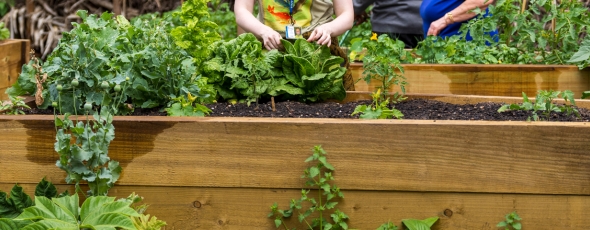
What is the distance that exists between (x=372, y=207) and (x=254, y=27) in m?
1.30

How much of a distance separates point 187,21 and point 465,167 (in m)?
1.31

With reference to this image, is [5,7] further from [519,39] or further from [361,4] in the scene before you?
[519,39]

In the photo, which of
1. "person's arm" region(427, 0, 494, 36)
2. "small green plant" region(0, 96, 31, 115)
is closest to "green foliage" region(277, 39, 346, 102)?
"small green plant" region(0, 96, 31, 115)

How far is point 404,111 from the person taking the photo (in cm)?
306

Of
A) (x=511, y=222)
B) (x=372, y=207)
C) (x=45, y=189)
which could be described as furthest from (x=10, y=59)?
(x=511, y=222)

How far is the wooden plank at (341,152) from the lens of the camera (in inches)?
100

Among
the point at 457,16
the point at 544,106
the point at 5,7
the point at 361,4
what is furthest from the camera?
the point at 5,7

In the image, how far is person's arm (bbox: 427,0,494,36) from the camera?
5520mm

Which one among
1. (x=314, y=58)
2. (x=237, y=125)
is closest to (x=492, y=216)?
(x=237, y=125)

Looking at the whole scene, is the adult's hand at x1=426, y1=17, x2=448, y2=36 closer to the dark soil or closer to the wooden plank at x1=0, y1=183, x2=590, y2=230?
the dark soil

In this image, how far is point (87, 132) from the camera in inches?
98.5

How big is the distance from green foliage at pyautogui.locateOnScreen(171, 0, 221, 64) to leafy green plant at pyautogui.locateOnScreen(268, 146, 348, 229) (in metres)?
0.87

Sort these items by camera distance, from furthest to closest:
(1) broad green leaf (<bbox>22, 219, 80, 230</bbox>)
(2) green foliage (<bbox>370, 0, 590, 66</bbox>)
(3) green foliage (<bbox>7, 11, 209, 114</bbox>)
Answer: (2) green foliage (<bbox>370, 0, 590, 66</bbox>) → (3) green foliage (<bbox>7, 11, 209, 114</bbox>) → (1) broad green leaf (<bbox>22, 219, 80, 230</bbox>)

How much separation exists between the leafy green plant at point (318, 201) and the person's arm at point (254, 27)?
984mm
